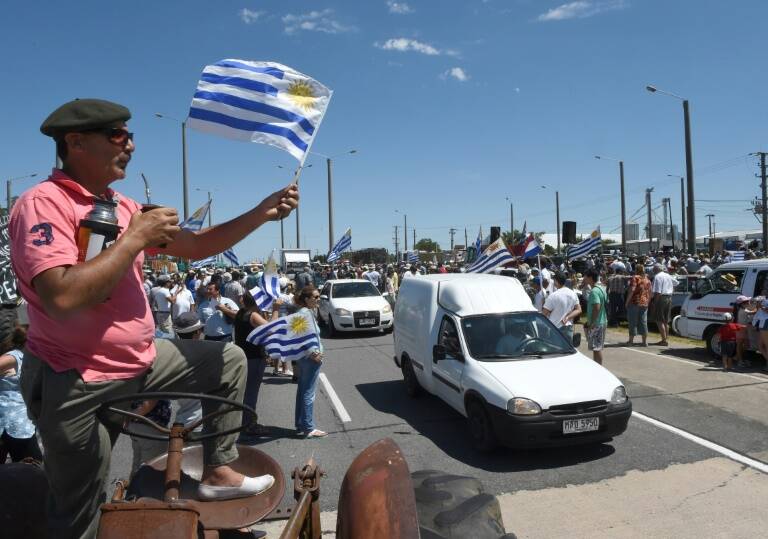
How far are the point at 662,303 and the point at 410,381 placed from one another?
8.25m

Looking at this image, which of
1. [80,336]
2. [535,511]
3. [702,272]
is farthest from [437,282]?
[702,272]

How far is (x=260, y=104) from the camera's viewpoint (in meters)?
3.29

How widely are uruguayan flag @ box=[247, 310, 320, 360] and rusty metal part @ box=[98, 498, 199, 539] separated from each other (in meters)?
5.63

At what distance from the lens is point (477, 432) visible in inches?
256

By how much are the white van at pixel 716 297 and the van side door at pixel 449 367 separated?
7.09 metres

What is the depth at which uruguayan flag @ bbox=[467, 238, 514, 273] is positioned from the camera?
49.5ft

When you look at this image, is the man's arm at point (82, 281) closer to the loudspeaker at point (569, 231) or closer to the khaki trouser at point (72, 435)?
the khaki trouser at point (72, 435)

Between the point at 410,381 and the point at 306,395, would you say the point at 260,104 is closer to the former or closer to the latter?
the point at 306,395

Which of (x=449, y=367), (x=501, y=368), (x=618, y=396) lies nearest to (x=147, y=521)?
(x=501, y=368)

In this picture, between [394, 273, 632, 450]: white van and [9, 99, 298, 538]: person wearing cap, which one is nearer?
[9, 99, 298, 538]: person wearing cap

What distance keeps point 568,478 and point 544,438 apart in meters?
0.44

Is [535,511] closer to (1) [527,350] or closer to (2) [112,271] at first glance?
(1) [527,350]

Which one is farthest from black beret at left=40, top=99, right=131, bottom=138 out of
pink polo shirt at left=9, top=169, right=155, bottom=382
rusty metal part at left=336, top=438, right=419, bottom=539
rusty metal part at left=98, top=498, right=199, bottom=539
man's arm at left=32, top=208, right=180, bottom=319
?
rusty metal part at left=336, top=438, right=419, bottom=539

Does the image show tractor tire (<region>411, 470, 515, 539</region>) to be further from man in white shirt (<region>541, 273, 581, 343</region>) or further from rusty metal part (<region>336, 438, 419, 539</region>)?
man in white shirt (<region>541, 273, 581, 343</region>)
